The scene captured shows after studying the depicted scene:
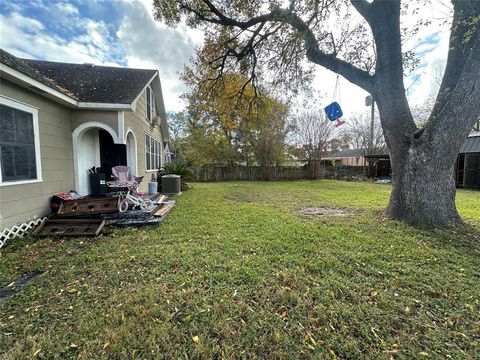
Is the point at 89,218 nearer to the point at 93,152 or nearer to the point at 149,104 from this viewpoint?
the point at 93,152

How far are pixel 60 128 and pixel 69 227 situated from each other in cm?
246

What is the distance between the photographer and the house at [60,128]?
374 centimetres

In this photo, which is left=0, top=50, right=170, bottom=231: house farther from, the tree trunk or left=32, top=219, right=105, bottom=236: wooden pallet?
the tree trunk

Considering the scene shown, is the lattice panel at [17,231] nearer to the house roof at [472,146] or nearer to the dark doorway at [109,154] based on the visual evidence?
the dark doorway at [109,154]

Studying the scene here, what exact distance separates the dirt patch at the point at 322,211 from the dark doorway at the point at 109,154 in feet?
19.5

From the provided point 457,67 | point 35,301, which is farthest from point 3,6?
point 457,67

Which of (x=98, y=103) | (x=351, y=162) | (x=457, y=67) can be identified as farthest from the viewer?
(x=351, y=162)

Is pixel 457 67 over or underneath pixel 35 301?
over

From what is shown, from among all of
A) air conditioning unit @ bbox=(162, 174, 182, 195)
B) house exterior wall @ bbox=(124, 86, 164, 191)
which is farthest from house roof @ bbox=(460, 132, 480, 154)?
house exterior wall @ bbox=(124, 86, 164, 191)

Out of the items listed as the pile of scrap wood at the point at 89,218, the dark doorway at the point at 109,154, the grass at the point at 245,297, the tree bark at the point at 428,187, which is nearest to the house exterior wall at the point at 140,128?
the dark doorway at the point at 109,154

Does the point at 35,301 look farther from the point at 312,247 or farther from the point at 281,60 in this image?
the point at 281,60

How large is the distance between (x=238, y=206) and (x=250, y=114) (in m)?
4.51

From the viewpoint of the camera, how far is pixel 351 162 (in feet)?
102

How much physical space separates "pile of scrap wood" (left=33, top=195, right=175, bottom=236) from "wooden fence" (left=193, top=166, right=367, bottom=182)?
479 inches
